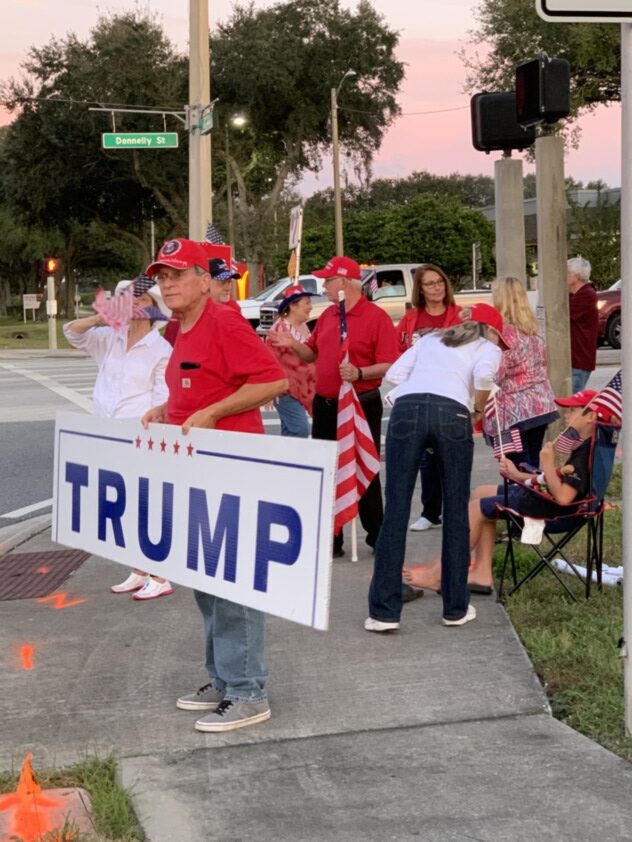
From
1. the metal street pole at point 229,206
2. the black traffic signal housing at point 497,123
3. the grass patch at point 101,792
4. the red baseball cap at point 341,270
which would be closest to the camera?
the grass patch at point 101,792

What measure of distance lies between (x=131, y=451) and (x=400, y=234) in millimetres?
59932

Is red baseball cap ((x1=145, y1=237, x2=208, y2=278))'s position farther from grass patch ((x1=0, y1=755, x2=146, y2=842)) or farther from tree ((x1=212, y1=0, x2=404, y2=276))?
tree ((x1=212, y1=0, x2=404, y2=276))

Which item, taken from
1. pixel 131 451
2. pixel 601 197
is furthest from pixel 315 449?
pixel 601 197

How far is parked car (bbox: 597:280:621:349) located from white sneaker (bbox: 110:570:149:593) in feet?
62.4

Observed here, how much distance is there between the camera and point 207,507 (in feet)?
16.0

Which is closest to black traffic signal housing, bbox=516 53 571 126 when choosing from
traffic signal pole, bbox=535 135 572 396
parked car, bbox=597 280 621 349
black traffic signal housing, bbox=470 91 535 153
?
black traffic signal housing, bbox=470 91 535 153

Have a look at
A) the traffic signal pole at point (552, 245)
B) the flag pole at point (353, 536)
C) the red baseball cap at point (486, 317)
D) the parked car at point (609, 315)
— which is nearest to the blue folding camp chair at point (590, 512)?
the red baseball cap at point (486, 317)

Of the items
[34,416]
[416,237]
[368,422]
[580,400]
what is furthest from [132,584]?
[416,237]

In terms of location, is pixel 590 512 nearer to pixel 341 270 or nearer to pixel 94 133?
pixel 341 270

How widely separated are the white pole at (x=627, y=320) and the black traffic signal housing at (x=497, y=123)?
4.68m

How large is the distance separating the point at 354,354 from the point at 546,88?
2226mm

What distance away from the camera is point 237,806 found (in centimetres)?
412

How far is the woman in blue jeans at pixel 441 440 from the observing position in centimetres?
598

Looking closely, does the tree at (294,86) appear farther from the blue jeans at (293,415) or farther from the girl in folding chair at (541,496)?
the girl in folding chair at (541,496)
